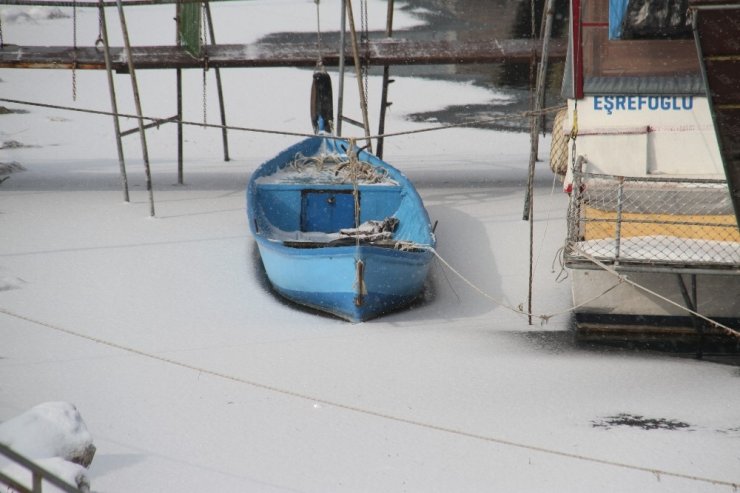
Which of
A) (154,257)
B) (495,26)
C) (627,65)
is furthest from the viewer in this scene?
(495,26)

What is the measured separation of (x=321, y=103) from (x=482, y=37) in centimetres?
1172

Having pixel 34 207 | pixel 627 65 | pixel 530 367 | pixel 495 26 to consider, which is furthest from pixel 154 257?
pixel 495 26

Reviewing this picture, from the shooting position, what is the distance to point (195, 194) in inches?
614

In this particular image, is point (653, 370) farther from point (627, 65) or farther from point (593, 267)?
point (627, 65)

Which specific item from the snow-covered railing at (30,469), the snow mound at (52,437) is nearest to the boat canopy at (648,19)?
the snow mound at (52,437)

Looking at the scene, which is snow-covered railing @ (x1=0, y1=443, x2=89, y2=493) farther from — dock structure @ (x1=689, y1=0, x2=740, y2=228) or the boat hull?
the boat hull

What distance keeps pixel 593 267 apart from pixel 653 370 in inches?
47.3

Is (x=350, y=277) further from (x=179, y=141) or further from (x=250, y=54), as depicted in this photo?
(x=179, y=141)

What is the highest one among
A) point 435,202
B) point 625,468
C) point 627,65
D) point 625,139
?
point 627,65

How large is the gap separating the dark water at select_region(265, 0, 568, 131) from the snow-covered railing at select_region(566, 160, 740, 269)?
27.0 ft

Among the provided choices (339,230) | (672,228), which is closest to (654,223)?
(672,228)

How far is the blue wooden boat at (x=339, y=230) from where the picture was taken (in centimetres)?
1069

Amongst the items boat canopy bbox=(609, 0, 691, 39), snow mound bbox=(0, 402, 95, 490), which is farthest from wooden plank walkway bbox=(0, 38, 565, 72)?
snow mound bbox=(0, 402, 95, 490)

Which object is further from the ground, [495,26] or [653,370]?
[495,26]
